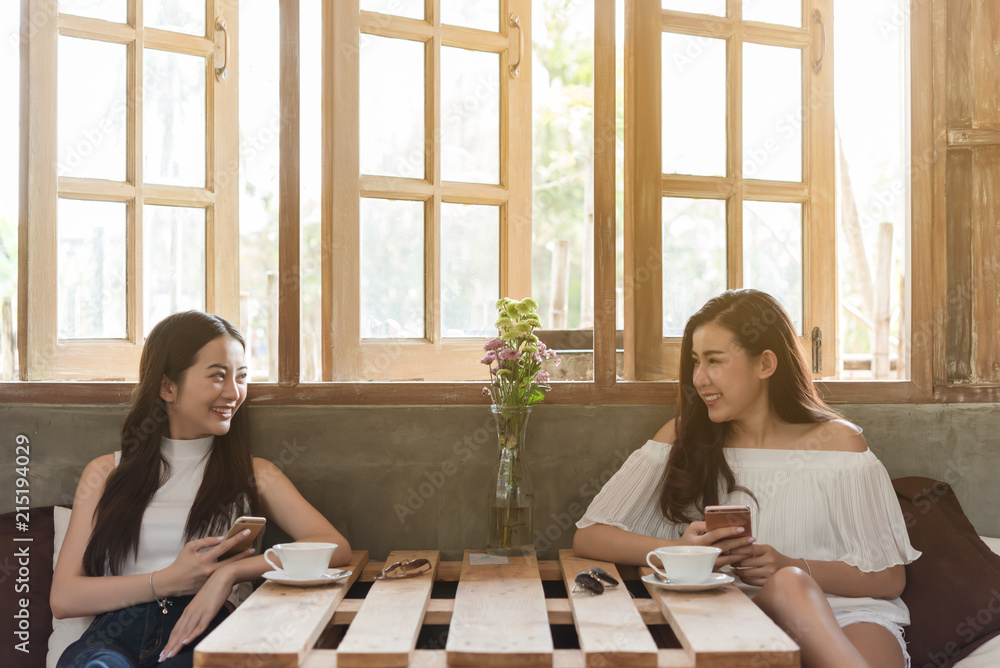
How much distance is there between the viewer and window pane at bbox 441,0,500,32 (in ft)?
9.55

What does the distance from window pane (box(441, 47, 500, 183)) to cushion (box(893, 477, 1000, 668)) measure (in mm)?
1753

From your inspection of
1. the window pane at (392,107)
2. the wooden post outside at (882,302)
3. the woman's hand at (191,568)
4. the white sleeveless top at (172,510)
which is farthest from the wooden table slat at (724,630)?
the wooden post outside at (882,302)

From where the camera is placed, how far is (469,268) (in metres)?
2.93

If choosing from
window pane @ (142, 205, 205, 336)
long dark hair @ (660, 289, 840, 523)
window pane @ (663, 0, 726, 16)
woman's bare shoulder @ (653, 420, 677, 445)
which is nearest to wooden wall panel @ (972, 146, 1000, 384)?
long dark hair @ (660, 289, 840, 523)

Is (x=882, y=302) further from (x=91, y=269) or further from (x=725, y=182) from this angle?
(x=91, y=269)

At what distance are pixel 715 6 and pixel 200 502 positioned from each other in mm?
2093

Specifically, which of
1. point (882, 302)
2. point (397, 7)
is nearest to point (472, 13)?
point (397, 7)

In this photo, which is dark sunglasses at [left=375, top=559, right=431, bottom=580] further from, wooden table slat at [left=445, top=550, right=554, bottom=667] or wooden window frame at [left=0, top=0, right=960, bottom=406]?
wooden window frame at [left=0, top=0, right=960, bottom=406]

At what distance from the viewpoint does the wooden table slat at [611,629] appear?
4.58 ft

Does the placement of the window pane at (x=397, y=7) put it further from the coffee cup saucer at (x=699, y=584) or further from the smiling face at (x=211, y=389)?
the coffee cup saucer at (x=699, y=584)

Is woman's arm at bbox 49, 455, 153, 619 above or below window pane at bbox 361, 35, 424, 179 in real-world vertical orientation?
below

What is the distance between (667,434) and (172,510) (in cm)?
127

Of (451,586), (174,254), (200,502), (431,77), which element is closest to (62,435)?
(200,502)

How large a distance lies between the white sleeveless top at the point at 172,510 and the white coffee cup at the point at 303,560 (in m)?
0.35
